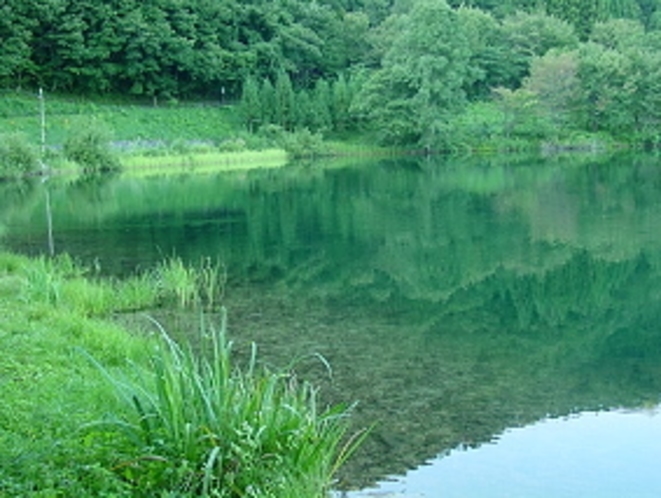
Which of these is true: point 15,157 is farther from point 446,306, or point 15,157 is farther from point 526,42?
point 526,42

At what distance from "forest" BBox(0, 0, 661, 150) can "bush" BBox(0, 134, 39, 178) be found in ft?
59.1

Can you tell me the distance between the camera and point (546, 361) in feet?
34.3

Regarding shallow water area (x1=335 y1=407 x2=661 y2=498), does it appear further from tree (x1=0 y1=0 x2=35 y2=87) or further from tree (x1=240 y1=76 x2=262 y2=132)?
tree (x1=0 y1=0 x2=35 y2=87)

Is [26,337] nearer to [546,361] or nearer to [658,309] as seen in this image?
[546,361]

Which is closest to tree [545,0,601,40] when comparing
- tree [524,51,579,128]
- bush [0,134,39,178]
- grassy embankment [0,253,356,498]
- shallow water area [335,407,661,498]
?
tree [524,51,579,128]

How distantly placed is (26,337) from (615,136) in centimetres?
6186

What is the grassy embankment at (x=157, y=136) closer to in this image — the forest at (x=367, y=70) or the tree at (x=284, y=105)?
the forest at (x=367, y=70)

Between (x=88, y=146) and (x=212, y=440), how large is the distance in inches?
1666

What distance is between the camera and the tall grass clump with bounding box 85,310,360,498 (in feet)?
16.8

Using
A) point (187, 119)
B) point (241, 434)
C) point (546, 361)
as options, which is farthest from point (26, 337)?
point (187, 119)

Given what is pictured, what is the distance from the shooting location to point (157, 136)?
5762 cm

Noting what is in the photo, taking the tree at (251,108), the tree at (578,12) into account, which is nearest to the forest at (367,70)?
the tree at (251,108)

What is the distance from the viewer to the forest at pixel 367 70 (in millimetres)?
59562

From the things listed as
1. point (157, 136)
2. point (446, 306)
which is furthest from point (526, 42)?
point (446, 306)
